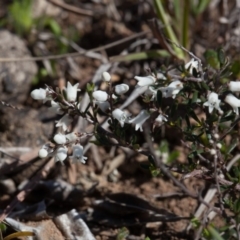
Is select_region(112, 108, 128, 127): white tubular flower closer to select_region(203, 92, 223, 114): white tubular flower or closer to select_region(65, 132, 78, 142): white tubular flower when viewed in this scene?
select_region(65, 132, 78, 142): white tubular flower

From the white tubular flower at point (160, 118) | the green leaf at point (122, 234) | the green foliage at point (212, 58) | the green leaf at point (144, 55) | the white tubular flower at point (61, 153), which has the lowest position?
the green leaf at point (122, 234)

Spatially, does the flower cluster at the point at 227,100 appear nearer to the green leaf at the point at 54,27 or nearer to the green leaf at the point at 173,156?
the green leaf at the point at 173,156

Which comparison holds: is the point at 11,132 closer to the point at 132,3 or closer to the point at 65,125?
the point at 65,125

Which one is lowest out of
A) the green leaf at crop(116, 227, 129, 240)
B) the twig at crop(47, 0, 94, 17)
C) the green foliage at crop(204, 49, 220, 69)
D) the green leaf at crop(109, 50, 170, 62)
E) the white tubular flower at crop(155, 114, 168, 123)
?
the green leaf at crop(116, 227, 129, 240)

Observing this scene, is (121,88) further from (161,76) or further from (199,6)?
(199,6)

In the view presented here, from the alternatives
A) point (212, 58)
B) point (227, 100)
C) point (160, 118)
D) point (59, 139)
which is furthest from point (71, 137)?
point (212, 58)

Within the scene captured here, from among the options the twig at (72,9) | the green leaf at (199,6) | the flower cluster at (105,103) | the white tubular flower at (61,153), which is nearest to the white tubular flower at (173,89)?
the flower cluster at (105,103)

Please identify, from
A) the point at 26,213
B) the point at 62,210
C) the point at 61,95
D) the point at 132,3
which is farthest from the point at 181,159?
the point at 132,3

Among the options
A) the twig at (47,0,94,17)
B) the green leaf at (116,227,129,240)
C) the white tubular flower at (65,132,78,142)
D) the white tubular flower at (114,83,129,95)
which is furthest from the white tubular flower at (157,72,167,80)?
the twig at (47,0,94,17)
